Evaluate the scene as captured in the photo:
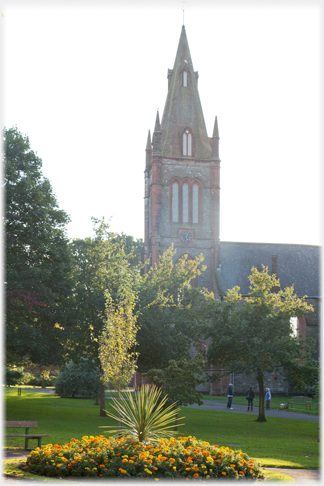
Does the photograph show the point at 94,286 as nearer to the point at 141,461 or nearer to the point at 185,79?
the point at 141,461

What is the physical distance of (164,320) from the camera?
27703 millimetres

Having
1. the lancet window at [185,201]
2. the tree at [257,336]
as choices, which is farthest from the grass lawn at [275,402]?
the lancet window at [185,201]

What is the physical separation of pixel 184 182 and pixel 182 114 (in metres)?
7.73

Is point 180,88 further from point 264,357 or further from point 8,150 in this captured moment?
point 264,357

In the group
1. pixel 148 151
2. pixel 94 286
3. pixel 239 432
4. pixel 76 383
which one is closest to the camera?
pixel 239 432

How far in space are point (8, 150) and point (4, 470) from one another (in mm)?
19879

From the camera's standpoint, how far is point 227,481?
1054 cm

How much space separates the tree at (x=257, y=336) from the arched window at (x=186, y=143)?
25.8 meters

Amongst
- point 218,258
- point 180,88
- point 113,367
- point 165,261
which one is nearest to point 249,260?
point 218,258

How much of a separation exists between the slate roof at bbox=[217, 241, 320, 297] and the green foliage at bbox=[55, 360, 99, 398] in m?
16.1

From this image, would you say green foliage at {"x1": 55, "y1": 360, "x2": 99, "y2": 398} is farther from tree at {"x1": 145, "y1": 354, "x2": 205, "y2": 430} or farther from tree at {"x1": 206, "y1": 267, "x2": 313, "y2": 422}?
A: tree at {"x1": 145, "y1": 354, "x2": 205, "y2": 430}

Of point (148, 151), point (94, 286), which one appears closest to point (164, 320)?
point (94, 286)

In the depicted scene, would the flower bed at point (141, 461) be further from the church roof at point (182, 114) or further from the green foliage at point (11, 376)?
the church roof at point (182, 114)

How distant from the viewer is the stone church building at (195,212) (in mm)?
50750
